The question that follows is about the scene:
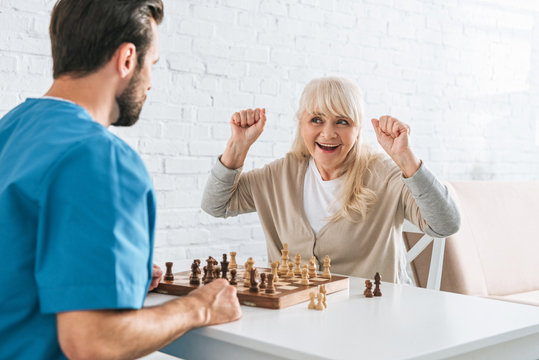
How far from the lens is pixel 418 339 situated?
1.22 meters

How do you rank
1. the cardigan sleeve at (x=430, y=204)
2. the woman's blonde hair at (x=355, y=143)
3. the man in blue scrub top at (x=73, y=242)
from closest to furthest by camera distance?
the man in blue scrub top at (x=73, y=242)
the cardigan sleeve at (x=430, y=204)
the woman's blonde hair at (x=355, y=143)

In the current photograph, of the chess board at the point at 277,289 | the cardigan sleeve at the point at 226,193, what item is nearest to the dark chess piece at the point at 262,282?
the chess board at the point at 277,289

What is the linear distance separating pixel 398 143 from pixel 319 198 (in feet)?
1.25

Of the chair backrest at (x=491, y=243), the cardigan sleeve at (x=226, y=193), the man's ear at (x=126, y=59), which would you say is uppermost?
the man's ear at (x=126, y=59)

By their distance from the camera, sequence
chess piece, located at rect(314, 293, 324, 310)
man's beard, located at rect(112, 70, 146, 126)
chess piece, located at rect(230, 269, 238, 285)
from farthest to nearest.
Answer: chess piece, located at rect(230, 269, 238, 285)
chess piece, located at rect(314, 293, 324, 310)
man's beard, located at rect(112, 70, 146, 126)

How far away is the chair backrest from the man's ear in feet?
6.70

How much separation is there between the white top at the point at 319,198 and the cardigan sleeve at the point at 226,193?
0.25m

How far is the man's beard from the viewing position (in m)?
1.28

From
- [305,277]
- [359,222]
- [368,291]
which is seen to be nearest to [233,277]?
[305,277]

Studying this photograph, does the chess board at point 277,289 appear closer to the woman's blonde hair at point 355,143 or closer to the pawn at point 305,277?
the pawn at point 305,277

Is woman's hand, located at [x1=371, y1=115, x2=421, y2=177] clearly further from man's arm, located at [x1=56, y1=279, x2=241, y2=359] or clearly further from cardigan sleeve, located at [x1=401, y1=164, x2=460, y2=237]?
man's arm, located at [x1=56, y1=279, x2=241, y2=359]

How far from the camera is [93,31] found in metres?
1.21

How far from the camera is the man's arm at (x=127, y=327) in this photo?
1021mm

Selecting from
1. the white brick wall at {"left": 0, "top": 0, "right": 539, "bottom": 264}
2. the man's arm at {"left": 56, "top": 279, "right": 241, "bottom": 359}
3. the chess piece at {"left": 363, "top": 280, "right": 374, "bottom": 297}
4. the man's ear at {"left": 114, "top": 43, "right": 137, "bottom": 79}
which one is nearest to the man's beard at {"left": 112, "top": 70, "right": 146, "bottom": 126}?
the man's ear at {"left": 114, "top": 43, "right": 137, "bottom": 79}
